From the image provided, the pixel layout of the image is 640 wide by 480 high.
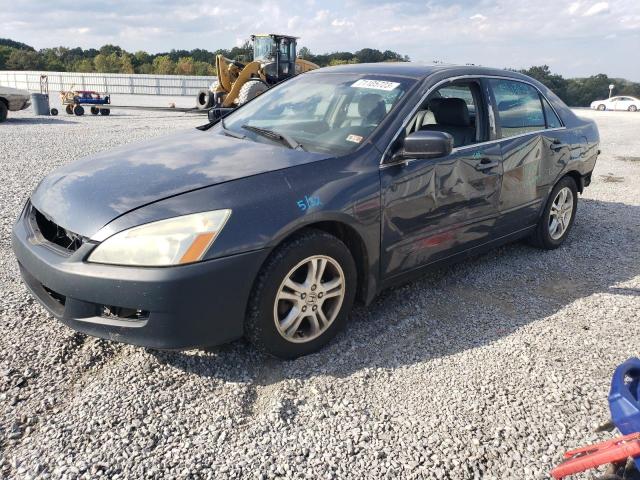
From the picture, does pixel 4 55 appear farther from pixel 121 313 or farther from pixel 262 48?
pixel 121 313

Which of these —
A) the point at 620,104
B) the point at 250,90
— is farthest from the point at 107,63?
the point at 620,104

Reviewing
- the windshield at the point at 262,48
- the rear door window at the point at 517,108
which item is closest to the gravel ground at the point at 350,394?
the rear door window at the point at 517,108

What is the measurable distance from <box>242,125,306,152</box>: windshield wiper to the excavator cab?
579 inches

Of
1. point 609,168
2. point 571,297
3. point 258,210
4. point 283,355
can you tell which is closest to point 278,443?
point 283,355

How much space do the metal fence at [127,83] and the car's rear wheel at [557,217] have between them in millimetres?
29224

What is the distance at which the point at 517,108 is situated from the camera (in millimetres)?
4219

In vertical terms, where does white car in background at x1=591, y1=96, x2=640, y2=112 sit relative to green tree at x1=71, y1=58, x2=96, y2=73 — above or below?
below

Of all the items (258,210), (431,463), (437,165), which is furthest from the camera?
(437,165)

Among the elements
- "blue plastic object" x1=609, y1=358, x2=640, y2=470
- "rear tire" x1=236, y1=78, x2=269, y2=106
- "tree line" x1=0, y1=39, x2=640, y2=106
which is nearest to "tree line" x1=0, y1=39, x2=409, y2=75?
"tree line" x1=0, y1=39, x2=640, y2=106

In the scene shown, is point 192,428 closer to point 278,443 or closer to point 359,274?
point 278,443

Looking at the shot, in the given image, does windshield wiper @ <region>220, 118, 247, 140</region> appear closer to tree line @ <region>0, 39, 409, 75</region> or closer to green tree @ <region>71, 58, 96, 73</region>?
tree line @ <region>0, 39, 409, 75</region>

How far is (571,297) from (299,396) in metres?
2.39

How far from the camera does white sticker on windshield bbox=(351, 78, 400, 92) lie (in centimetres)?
345

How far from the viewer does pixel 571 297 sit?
386 cm
